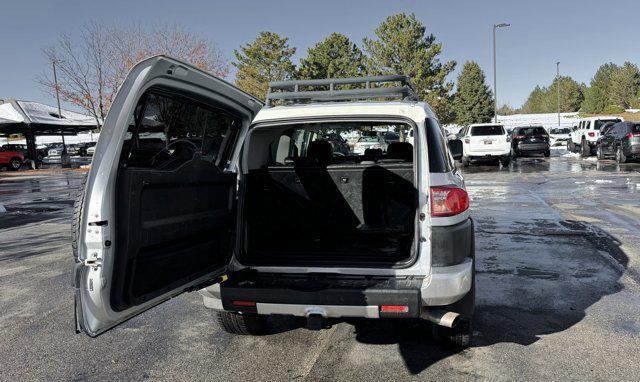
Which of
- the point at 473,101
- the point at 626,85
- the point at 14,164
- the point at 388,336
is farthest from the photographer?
the point at 626,85

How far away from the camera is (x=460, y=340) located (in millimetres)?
Result: 3541

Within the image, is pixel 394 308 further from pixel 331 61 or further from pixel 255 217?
pixel 331 61

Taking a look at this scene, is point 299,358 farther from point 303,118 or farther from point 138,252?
point 303,118

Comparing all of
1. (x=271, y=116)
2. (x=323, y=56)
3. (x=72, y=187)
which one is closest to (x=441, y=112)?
(x=323, y=56)

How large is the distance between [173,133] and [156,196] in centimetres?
52

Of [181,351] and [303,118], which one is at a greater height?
[303,118]

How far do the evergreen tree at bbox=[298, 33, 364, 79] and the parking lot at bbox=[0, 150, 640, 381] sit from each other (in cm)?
3748

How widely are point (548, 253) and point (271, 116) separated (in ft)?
14.2

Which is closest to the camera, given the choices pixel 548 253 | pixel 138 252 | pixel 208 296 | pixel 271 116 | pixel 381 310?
pixel 138 252

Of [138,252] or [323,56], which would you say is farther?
[323,56]

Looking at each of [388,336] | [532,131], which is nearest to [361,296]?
[388,336]

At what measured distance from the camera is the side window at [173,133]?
2854mm

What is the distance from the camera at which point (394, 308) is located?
3.03 m

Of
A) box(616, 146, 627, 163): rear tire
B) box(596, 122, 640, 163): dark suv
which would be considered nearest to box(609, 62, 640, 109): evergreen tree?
box(596, 122, 640, 163): dark suv
